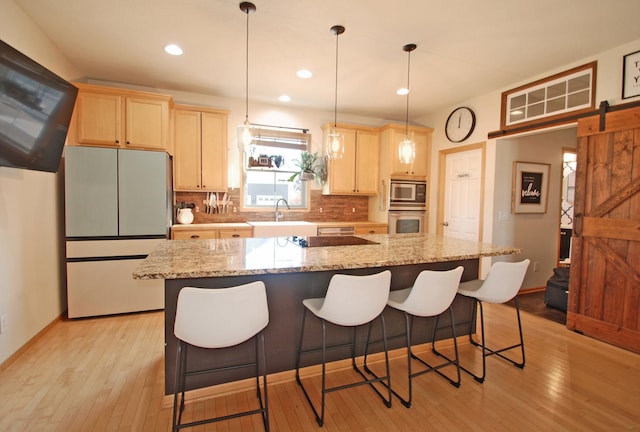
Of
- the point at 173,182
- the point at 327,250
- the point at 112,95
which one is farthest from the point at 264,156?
the point at 327,250

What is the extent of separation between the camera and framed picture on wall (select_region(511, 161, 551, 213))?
4.30 metres

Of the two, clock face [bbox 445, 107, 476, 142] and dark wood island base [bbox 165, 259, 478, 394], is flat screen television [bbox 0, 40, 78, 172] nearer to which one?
dark wood island base [bbox 165, 259, 478, 394]

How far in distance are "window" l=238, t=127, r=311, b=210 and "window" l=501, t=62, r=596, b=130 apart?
2.82 metres

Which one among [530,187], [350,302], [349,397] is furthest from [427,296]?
[530,187]

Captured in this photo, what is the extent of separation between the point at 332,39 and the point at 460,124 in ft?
8.77

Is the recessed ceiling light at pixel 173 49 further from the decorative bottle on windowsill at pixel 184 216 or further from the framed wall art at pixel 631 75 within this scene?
the framed wall art at pixel 631 75

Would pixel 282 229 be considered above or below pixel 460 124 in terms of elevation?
below

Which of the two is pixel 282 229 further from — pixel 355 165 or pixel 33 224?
pixel 33 224

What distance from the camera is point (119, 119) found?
3572 millimetres

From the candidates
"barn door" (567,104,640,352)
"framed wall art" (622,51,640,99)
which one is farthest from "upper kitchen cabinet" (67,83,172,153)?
"framed wall art" (622,51,640,99)

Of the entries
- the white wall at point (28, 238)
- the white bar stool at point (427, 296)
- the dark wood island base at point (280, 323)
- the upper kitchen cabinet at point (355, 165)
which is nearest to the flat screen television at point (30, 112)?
the white wall at point (28, 238)

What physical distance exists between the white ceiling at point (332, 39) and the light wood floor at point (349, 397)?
278cm

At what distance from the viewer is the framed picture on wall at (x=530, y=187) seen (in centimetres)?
430

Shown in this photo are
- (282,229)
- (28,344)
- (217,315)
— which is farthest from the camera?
(282,229)
